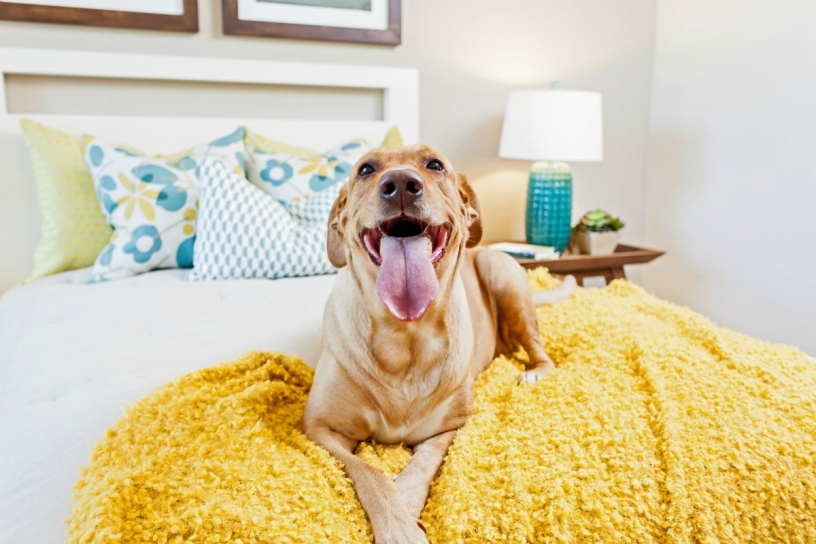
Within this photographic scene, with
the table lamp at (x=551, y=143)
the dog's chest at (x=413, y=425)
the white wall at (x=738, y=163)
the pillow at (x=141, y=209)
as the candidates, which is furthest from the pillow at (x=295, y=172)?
the white wall at (x=738, y=163)

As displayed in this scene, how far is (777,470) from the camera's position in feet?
2.70

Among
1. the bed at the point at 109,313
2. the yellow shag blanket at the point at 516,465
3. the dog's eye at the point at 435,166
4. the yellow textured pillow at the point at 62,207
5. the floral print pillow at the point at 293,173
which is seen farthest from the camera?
the floral print pillow at the point at 293,173

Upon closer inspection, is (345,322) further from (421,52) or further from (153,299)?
(421,52)

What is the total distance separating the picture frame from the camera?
2334mm

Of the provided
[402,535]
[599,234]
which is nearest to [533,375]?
[402,535]

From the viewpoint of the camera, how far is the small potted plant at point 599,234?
2.56 meters

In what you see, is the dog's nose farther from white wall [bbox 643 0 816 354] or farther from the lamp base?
white wall [bbox 643 0 816 354]

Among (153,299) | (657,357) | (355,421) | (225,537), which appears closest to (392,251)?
(355,421)

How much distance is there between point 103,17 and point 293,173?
3.12ft

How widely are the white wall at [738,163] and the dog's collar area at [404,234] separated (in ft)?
6.92

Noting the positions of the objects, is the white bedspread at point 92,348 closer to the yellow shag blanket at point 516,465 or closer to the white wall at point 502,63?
the yellow shag blanket at point 516,465

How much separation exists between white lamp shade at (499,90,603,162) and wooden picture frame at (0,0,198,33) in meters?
1.39

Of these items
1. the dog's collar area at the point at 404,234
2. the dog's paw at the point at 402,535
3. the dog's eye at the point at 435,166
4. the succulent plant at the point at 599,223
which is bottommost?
the dog's paw at the point at 402,535

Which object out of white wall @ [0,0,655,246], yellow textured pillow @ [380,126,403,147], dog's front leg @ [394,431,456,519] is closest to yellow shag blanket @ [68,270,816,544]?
dog's front leg @ [394,431,456,519]
